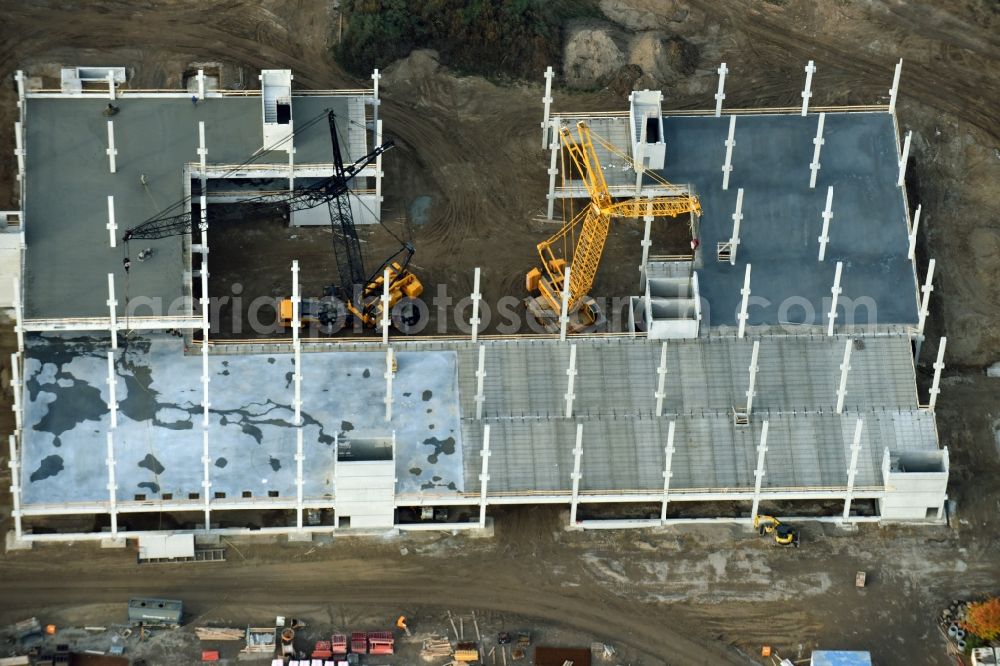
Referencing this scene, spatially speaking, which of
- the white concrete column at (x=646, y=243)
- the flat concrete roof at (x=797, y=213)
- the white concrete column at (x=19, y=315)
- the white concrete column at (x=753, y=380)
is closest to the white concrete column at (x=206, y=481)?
the white concrete column at (x=19, y=315)

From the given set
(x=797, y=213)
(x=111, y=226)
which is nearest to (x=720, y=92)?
(x=797, y=213)

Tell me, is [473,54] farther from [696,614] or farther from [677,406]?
[696,614]

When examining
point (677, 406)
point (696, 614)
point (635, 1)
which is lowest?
point (696, 614)

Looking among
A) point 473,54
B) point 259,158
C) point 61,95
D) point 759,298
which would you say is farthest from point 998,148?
point 61,95

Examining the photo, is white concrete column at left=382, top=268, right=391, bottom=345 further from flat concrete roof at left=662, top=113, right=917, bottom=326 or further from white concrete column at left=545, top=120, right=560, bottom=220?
flat concrete roof at left=662, top=113, right=917, bottom=326

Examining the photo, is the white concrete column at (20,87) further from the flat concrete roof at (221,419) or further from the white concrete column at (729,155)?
the white concrete column at (729,155)

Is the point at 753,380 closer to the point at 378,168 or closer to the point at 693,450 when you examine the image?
the point at 693,450
